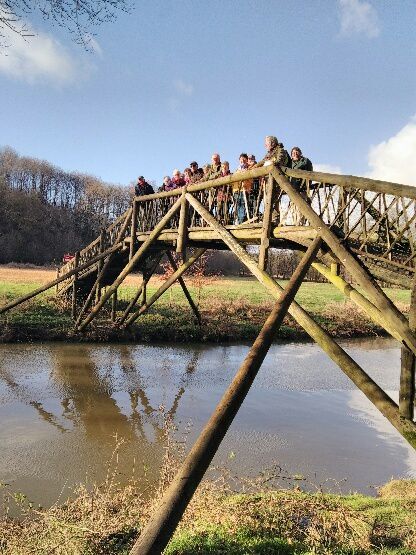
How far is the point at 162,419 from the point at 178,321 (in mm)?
8955

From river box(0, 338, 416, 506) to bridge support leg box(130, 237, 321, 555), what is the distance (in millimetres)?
2435

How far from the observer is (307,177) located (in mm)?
6172

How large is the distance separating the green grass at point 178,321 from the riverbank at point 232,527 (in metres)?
10.4

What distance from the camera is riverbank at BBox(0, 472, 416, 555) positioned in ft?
13.0

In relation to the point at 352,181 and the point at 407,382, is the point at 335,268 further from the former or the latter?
the point at 407,382

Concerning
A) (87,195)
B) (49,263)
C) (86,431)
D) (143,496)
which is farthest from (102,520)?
(87,195)

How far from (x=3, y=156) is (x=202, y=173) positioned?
2571 inches

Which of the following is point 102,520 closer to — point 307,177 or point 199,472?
point 199,472

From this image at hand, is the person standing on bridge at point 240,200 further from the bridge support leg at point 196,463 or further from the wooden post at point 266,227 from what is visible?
the bridge support leg at point 196,463

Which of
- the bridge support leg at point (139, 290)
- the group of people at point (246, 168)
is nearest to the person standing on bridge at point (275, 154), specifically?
the group of people at point (246, 168)

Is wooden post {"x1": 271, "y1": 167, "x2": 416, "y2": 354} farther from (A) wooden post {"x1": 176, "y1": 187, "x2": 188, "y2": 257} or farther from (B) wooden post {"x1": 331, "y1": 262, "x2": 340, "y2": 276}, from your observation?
(A) wooden post {"x1": 176, "y1": 187, "x2": 188, "y2": 257}

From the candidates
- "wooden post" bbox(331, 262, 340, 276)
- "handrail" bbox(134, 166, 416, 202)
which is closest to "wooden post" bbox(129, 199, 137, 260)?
"handrail" bbox(134, 166, 416, 202)

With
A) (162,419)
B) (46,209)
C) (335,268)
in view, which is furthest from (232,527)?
(46,209)

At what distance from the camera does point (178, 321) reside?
707 inches
